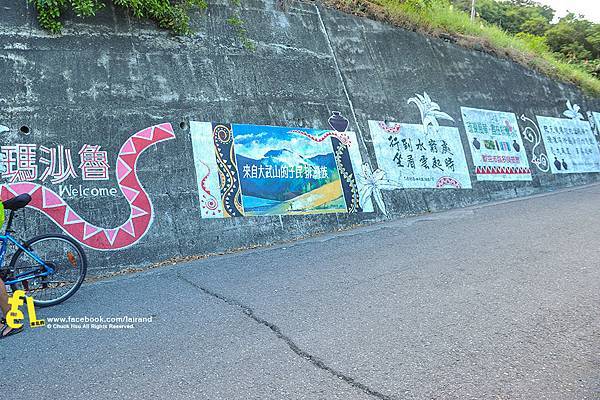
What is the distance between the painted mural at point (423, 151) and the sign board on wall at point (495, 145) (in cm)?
69

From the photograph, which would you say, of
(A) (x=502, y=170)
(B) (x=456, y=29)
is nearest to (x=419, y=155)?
(A) (x=502, y=170)

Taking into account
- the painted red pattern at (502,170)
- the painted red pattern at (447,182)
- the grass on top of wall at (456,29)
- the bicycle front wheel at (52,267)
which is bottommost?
the bicycle front wheel at (52,267)

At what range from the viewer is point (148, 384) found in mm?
3373

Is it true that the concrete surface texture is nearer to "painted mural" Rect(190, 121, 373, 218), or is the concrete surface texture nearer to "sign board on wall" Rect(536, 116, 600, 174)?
"painted mural" Rect(190, 121, 373, 218)

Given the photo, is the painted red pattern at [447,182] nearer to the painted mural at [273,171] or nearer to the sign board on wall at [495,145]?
the sign board on wall at [495,145]

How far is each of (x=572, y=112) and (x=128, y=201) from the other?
16.2m

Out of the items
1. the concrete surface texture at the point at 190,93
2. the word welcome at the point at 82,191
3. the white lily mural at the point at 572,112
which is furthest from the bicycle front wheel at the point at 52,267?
the white lily mural at the point at 572,112

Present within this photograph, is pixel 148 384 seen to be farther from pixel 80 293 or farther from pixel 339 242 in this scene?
pixel 339 242

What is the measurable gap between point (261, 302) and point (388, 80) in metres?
8.85

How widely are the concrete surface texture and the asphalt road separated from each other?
1388mm

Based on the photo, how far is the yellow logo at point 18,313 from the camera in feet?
14.9

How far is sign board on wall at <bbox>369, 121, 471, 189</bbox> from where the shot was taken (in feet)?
36.2

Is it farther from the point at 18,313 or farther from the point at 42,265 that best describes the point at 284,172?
the point at 18,313

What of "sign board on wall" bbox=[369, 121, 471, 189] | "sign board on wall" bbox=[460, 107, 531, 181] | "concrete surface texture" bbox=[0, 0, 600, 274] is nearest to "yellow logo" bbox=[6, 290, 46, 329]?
"concrete surface texture" bbox=[0, 0, 600, 274]
